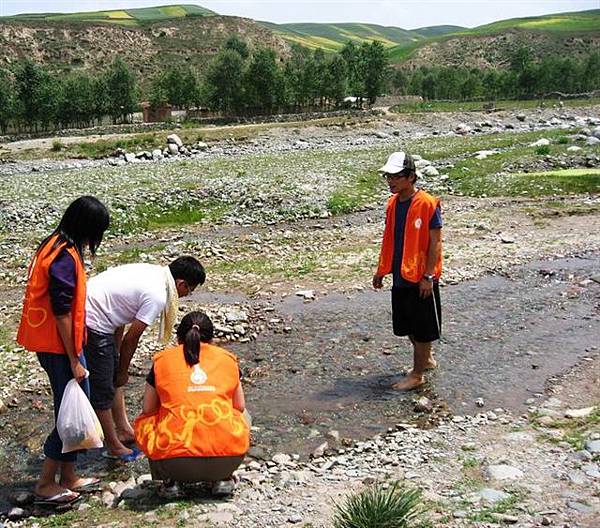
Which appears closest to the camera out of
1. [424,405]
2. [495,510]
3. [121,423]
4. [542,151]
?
[495,510]

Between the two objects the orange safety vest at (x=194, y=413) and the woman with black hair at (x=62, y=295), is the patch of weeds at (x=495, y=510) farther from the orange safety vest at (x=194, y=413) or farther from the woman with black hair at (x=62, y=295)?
the woman with black hair at (x=62, y=295)

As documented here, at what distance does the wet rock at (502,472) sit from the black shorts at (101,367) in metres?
3.47

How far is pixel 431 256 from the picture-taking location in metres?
7.74

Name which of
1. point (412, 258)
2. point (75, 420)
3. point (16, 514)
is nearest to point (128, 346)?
point (75, 420)

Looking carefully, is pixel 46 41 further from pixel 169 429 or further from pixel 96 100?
pixel 169 429

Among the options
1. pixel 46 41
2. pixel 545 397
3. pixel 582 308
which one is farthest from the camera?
pixel 46 41

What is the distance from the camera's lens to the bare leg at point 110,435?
632 cm

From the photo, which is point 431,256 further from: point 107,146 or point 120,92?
point 120,92

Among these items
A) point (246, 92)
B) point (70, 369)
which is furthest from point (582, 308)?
point (246, 92)

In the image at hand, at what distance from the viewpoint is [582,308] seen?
1140 centimetres

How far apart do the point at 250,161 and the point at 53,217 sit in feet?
39.8

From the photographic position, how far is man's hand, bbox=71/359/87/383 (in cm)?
546

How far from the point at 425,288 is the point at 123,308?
3.51m

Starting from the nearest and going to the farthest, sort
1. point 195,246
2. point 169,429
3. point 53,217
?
point 169,429 < point 195,246 < point 53,217
